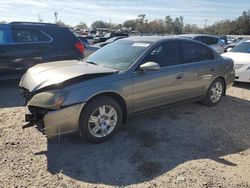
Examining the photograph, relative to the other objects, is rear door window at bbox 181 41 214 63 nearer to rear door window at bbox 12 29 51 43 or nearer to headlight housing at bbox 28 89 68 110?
headlight housing at bbox 28 89 68 110

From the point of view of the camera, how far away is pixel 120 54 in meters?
5.02

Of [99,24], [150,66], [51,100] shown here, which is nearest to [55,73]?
[51,100]

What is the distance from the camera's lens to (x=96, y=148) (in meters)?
4.11

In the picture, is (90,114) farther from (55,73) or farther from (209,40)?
(209,40)

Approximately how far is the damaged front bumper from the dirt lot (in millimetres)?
361

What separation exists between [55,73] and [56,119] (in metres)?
0.86

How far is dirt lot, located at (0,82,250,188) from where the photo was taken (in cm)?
Result: 338

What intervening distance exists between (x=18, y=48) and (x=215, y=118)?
530 centimetres

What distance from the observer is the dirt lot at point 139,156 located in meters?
3.38

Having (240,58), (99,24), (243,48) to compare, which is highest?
(99,24)

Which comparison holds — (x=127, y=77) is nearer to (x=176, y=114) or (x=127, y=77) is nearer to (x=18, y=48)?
(x=176, y=114)

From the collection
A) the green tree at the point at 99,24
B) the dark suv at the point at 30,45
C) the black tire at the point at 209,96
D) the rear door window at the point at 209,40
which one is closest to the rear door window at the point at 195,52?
the black tire at the point at 209,96

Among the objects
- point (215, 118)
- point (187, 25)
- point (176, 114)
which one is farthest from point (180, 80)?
point (187, 25)

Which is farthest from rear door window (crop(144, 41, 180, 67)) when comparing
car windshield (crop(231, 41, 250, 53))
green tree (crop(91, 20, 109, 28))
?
green tree (crop(91, 20, 109, 28))
